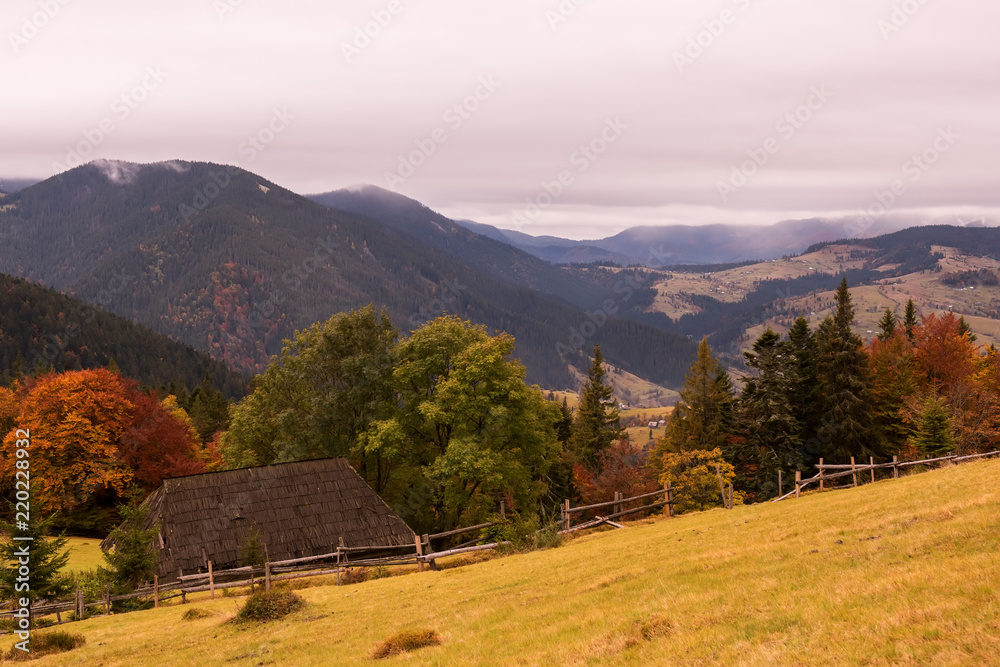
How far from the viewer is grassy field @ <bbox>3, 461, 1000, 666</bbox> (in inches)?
399

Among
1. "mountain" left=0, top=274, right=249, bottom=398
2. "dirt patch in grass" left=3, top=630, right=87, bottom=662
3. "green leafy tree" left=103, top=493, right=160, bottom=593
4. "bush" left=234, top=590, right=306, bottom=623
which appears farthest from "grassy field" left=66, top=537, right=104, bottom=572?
"mountain" left=0, top=274, right=249, bottom=398

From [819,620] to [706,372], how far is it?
5359cm

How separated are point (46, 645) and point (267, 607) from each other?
20.1ft

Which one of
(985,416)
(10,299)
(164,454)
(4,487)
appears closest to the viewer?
(985,416)

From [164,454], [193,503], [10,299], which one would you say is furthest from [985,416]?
[10,299]

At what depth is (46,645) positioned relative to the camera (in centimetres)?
1986

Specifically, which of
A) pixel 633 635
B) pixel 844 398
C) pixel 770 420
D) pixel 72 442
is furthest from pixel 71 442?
pixel 844 398

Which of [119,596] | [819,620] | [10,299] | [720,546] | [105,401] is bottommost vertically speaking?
[119,596]

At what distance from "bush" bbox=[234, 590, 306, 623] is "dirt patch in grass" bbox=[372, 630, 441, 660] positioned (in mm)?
7623

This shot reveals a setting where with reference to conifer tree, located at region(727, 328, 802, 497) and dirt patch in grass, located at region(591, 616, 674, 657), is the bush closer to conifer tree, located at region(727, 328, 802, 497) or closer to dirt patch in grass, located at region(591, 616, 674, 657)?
dirt patch in grass, located at region(591, 616, 674, 657)

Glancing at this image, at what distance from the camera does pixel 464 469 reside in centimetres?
4088

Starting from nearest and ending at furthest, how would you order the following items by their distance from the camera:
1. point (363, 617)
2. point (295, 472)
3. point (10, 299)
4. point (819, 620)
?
point (819, 620) < point (363, 617) < point (295, 472) < point (10, 299)

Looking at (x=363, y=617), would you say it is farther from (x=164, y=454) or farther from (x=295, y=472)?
(x=164, y=454)

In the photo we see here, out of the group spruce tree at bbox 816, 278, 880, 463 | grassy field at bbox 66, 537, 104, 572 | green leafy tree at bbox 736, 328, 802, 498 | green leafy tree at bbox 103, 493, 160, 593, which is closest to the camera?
green leafy tree at bbox 103, 493, 160, 593
